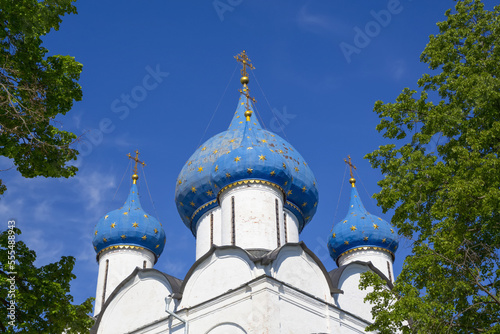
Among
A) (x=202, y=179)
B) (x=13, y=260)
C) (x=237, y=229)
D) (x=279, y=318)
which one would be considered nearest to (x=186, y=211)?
(x=202, y=179)

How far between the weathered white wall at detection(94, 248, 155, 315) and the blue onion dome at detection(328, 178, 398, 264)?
4159mm

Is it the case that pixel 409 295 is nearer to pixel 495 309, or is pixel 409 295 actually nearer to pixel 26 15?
pixel 495 309

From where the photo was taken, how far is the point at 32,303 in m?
6.58

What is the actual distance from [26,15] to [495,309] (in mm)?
5285

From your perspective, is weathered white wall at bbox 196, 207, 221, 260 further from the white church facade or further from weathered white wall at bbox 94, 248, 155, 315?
weathered white wall at bbox 94, 248, 155, 315

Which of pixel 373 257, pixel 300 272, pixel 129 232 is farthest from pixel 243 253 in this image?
pixel 373 257

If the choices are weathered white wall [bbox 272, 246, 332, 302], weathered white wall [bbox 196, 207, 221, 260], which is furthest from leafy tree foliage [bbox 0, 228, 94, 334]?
weathered white wall [bbox 196, 207, 221, 260]

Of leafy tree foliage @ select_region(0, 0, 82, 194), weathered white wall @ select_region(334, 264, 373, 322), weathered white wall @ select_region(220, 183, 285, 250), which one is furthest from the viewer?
weathered white wall @ select_region(220, 183, 285, 250)

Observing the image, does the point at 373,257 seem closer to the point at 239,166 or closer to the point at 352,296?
the point at 352,296

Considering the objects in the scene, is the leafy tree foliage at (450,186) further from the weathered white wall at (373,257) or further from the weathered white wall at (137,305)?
the weathered white wall at (373,257)

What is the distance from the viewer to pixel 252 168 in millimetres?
12992

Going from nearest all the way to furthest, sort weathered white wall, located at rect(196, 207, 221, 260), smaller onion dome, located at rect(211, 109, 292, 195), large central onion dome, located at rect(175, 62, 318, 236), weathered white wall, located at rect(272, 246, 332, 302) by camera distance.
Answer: weathered white wall, located at rect(272, 246, 332, 302)
smaller onion dome, located at rect(211, 109, 292, 195)
large central onion dome, located at rect(175, 62, 318, 236)
weathered white wall, located at rect(196, 207, 221, 260)

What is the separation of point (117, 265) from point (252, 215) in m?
4.05

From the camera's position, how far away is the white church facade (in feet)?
36.6
